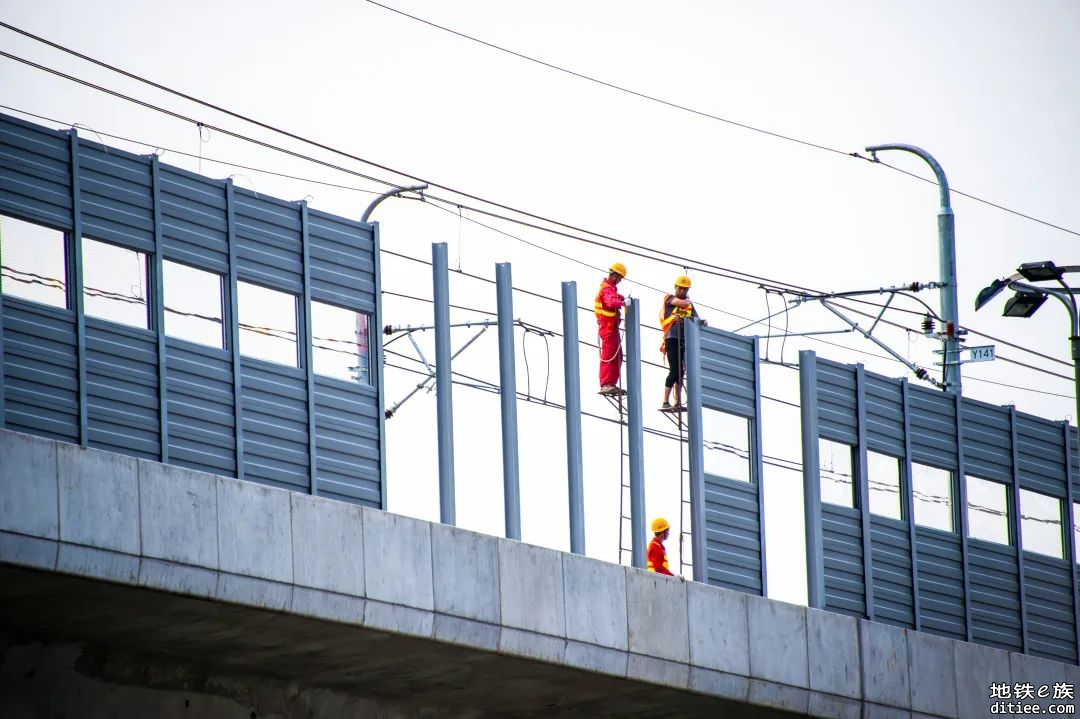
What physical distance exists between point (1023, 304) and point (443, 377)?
11005 mm

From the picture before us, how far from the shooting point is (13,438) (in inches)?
604

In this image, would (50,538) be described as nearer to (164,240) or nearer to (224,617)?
(224,617)

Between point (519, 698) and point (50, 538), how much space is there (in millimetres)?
7555

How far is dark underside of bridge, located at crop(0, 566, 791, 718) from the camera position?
17.0m

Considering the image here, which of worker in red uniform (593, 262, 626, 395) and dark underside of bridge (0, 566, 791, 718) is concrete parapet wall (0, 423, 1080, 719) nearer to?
dark underside of bridge (0, 566, 791, 718)

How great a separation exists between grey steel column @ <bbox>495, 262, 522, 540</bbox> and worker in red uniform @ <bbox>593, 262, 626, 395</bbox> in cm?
222

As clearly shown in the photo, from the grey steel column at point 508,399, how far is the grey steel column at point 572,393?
0.91 metres

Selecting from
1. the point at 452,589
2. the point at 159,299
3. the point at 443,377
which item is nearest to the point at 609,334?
the point at 443,377

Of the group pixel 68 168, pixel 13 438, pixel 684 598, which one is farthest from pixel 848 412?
pixel 13 438

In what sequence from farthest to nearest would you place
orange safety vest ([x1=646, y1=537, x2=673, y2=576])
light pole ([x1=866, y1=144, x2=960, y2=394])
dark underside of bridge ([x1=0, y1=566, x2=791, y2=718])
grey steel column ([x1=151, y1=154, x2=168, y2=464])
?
light pole ([x1=866, y1=144, x2=960, y2=394])
orange safety vest ([x1=646, y1=537, x2=673, y2=576])
grey steel column ([x1=151, y1=154, x2=168, y2=464])
dark underside of bridge ([x1=0, y1=566, x2=791, y2=718])

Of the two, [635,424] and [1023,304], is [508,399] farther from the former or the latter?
[1023,304]

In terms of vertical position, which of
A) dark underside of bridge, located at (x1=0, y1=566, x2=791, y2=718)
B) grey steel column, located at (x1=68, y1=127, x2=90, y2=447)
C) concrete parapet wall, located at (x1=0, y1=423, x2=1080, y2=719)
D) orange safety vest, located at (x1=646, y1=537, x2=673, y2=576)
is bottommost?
dark underside of bridge, located at (x1=0, y1=566, x2=791, y2=718)

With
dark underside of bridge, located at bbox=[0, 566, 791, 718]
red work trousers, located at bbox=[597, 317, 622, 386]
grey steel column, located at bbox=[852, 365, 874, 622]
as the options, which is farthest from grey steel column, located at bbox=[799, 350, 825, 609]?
dark underside of bridge, located at bbox=[0, 566, 791, 718]

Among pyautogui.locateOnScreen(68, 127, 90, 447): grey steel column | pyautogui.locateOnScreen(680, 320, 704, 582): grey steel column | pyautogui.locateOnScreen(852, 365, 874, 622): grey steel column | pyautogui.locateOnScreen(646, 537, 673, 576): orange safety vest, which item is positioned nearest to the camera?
pyautogui.locateOnScreen(68, 127, 90, 447): grey steel column
